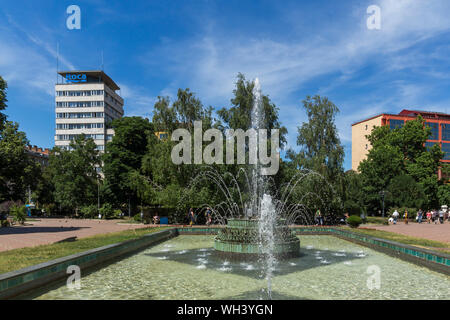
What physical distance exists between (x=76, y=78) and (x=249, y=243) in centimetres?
8638

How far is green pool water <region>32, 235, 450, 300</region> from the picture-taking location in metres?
6.74

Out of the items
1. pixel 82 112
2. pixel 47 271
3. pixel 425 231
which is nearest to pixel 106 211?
pixel 425 231

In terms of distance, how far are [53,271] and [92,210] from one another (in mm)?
38567

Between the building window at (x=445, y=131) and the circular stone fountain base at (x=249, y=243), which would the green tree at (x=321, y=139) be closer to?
the circular stone fountain base at (x=249, y=243)

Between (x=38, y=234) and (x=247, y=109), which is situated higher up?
(x=247, y=109)

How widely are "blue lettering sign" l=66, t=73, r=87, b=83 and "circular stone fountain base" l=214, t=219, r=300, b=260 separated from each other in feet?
275

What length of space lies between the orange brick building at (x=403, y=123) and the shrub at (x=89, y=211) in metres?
55.8

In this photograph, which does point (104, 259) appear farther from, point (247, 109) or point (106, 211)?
point (106, 211)

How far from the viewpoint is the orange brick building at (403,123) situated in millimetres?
72938

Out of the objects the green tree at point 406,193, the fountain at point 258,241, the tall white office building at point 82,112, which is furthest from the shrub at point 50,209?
the green tree at point 406,193

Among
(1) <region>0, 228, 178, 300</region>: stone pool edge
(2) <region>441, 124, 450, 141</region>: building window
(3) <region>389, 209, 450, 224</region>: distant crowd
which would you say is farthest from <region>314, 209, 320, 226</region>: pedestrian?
(2) <region>441, 124, 450, 141</region>: building window

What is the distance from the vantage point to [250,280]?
26.2ft
